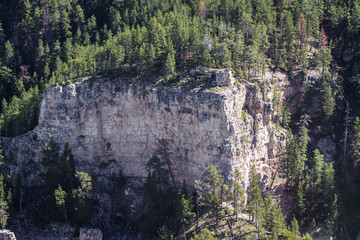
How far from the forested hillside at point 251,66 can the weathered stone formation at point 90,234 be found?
286 centimetres

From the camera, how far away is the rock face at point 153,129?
82688 millimetres

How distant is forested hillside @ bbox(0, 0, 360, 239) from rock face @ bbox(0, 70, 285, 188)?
2728mm

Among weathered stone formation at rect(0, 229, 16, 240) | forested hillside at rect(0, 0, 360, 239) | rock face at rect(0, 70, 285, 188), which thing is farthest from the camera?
forested hillside at rect(0, 0, 360, 239)

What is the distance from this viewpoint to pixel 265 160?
86.8 m

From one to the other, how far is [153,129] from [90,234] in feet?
61.5

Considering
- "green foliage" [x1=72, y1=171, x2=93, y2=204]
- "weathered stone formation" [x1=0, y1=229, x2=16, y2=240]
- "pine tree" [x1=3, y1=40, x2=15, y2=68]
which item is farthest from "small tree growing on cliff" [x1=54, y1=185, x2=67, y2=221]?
"pine tree" [x1=3, y1=40, x2=15, y2=68]

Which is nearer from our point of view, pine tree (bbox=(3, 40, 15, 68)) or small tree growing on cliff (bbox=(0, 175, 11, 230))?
small tree growing on cliff (bbox=(0, 175, 11, 230))

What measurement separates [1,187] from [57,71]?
2370 cm

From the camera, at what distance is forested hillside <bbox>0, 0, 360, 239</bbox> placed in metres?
83.8

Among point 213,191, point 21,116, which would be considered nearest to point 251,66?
point 213,191

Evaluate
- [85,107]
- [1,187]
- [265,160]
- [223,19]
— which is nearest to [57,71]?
[85,107]

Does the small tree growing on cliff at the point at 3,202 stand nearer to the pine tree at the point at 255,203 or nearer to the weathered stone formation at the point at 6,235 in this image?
the weathered stone formation at the point at 6,235

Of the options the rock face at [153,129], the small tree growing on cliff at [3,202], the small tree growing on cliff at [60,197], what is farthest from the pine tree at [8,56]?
the small tree growing on cliff at [60,197]

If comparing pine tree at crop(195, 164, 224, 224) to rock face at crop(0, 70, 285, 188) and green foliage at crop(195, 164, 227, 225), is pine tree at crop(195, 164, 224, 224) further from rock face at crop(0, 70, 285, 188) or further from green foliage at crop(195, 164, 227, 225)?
rock face at crop(0, 70, 285, 188)
